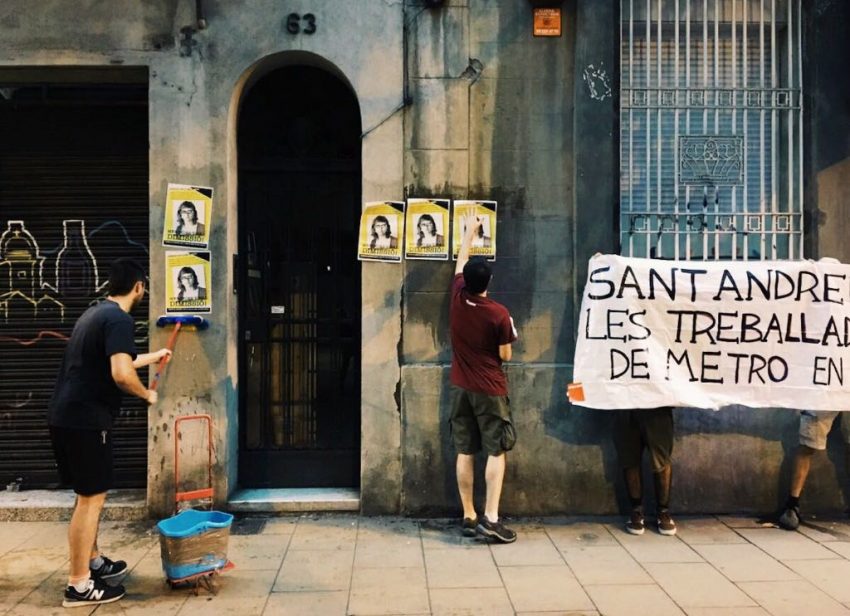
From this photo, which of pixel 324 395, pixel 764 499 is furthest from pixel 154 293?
pixel 764 499

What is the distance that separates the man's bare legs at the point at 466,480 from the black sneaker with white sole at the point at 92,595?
2593mm

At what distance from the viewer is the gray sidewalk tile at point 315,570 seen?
4.53m

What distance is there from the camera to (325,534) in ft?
17.9

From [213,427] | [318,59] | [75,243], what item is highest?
[318,59]

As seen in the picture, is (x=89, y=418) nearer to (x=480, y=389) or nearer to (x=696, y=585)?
(x=480, y=389)

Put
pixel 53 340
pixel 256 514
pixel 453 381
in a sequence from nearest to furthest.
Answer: pixel 453 381, pixel 256 514, pixel 53 340

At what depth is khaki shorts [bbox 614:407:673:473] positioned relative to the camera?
548cm

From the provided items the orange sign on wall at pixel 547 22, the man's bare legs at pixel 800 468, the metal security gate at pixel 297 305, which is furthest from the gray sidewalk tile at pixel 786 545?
the orange sign on wall at pixel 547 22

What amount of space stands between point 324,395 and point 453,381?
146 centimetres

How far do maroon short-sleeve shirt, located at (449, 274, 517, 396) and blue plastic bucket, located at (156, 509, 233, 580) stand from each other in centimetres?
213

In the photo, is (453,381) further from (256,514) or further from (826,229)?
(826,229)

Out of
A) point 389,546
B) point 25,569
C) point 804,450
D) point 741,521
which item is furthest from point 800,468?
point 25,569

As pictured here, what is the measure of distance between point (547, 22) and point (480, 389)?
3280mm

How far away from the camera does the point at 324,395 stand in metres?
6.34
